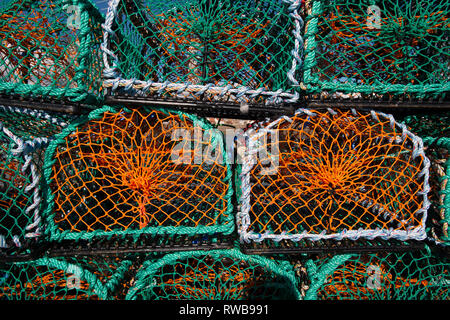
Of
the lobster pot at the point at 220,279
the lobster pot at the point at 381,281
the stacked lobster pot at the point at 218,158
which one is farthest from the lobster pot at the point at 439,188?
the lobster pot at the point at 220,279

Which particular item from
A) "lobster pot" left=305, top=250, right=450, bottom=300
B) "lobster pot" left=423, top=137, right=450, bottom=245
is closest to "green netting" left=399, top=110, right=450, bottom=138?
"lobster pot" left=423, top=137, right=450, bottom=245

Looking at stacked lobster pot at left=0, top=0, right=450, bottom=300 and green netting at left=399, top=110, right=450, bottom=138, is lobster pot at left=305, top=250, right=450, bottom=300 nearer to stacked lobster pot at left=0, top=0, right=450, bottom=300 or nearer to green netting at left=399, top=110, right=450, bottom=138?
stacked lobster pot at left=0, top=0, right=450, bottom=300

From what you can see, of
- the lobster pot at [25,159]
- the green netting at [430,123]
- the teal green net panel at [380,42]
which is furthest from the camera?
the green netting at [430,123]

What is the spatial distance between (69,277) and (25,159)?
26.0 inches

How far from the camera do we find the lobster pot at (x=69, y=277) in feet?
4.23

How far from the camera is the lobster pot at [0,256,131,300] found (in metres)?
1.29

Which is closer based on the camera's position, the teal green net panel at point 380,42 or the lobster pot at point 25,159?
the lobster pot at point 25,159

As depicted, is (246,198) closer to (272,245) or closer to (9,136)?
(272,245)

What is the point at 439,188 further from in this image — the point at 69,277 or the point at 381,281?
the point at 69,277

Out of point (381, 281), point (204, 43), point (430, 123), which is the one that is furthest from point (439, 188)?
point (204, 43)

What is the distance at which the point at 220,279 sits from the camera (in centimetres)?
143

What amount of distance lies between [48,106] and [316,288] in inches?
65.8

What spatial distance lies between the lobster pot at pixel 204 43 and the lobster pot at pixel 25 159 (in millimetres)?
502

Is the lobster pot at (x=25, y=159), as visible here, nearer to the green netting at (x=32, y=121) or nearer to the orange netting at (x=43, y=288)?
the green netting at (x=32, y=121)
